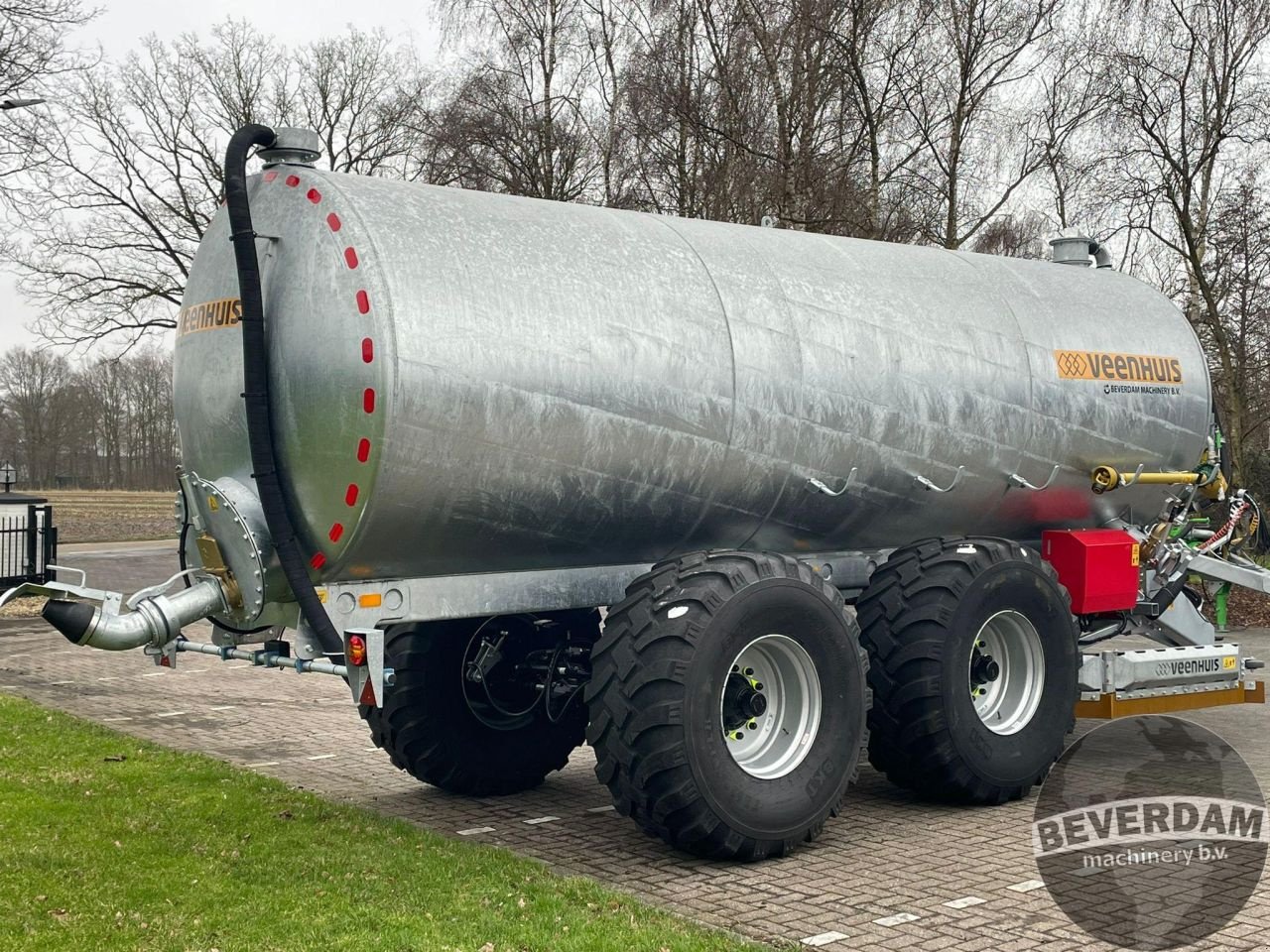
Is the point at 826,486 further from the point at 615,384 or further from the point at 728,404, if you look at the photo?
the point at 615,384

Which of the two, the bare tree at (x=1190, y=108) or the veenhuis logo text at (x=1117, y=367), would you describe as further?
the bare tree at (x=1190, y=108)

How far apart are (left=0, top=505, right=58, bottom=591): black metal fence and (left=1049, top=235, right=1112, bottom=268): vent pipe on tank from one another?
47.5 ft

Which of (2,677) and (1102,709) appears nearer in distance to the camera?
(1102,709)

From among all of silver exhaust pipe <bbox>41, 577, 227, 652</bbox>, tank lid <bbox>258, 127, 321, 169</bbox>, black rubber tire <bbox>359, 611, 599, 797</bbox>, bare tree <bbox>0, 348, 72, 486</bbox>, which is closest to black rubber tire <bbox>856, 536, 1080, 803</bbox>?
black rubber tire <bbox>359, 611, 599, 797</bbox>

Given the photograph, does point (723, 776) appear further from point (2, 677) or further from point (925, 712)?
point (2, 677)

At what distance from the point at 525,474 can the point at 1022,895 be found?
2869 millimetres

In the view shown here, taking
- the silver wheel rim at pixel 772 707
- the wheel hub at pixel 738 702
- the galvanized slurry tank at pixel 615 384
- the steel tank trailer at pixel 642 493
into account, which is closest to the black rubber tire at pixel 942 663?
the steel tank trailer at pixel 642 493

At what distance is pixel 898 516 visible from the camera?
8.13 meters

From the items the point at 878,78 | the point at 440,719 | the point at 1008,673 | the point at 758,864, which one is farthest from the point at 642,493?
the point at 878,78

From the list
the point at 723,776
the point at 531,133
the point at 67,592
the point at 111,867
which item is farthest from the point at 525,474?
the point at 531,133

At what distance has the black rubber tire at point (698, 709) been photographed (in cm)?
645

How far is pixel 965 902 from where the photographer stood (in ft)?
19.9

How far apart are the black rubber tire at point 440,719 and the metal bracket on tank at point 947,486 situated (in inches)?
77.6

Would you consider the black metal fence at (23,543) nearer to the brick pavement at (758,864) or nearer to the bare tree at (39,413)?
the brick pavement at (758,864)
